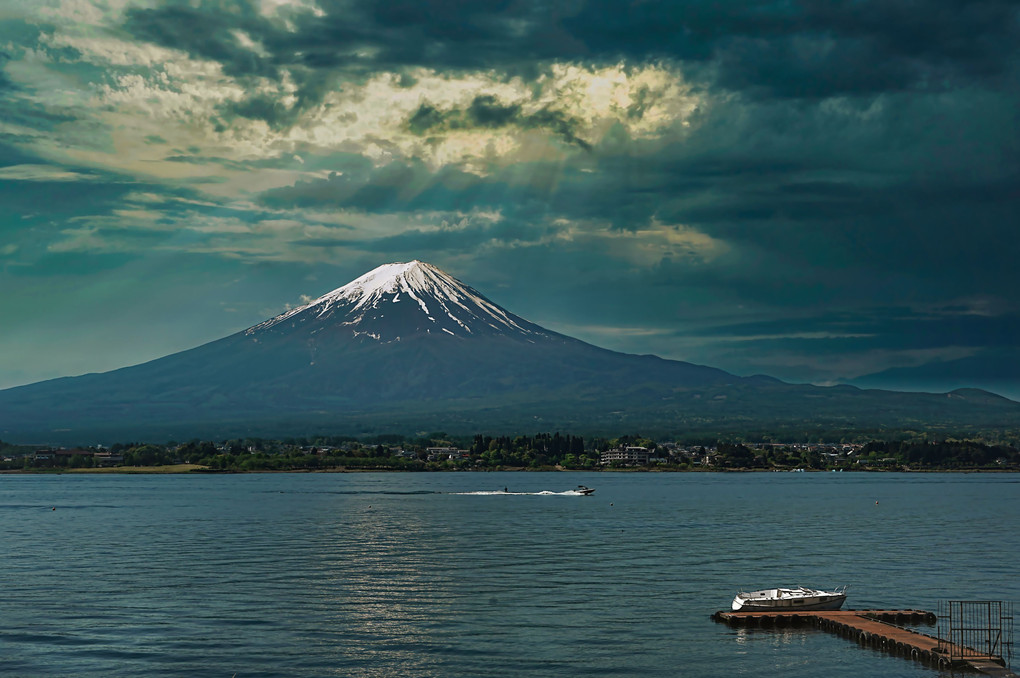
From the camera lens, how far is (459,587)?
8162 centimetres

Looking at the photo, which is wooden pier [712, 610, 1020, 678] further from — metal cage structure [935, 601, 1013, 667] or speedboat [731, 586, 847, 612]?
speedboat [731, 586, 847, 612]

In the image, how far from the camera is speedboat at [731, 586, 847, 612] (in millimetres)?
69875

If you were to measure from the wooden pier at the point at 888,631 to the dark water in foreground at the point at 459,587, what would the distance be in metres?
1.25

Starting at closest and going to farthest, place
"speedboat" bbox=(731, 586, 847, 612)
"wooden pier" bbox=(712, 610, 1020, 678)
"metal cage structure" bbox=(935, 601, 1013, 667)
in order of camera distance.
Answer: "wooden pier" bbox=(712, 610, 1020, 678) < "metal cage structure" bbox=(935, 601, 1013, 667) < "speedboat" bbox=(731, 586, 847, 612)

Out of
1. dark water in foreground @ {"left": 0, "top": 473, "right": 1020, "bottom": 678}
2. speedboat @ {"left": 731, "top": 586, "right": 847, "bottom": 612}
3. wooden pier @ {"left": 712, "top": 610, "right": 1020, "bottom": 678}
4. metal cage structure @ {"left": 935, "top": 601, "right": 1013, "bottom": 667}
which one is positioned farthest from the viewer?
speedboat @ {"left": 731, "top": 586, "right": 847, "bottom": 612}

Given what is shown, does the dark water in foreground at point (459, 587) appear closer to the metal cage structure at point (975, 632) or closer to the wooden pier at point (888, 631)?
the wooden pier at point (888, 631)

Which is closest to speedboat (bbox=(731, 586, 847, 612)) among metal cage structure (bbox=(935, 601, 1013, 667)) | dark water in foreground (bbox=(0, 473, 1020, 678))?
dark water in foreground (bbox=(0, 473, 1020, 678))

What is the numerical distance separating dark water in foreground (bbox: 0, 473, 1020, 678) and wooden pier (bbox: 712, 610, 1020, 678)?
1252 millimetres

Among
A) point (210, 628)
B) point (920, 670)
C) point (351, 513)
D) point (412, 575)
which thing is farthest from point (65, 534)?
point (920, 670)

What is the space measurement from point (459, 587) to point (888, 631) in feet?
102

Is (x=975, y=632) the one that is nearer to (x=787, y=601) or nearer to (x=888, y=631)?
(x=888, y=631)

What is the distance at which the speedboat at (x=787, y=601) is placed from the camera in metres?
69.9

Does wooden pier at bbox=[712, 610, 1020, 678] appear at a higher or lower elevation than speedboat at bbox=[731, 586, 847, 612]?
lower

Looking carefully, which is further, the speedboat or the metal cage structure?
the speedboat
